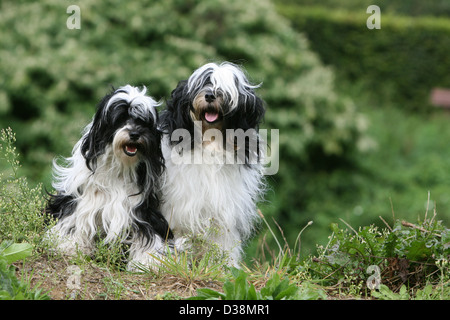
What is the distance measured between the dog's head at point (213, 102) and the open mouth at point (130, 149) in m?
0.38

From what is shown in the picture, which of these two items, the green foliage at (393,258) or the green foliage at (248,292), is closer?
the green foliage at (248,292)

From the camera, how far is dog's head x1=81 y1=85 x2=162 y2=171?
13.1 feet

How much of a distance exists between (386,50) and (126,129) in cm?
1214

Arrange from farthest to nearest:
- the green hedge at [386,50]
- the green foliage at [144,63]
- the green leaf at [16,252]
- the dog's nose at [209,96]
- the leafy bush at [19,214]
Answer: the green hedge at [386,50]
the green foliage at [144,63]
the dog's nose at [209,96]
the leafy bush at [19,214]
the green leaf at [16,252]

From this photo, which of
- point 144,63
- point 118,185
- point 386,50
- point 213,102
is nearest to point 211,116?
point 213,102

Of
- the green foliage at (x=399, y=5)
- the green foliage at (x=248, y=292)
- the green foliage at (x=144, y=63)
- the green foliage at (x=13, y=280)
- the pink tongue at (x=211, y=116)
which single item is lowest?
the green foliage at (x=248, y=292)

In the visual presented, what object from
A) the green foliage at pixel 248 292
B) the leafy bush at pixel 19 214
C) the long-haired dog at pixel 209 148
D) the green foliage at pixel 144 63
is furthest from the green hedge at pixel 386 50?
the green foliage at pixel 248 292

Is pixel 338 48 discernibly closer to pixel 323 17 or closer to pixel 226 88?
pixel 323 17

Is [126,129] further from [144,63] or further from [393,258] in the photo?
[144,63]

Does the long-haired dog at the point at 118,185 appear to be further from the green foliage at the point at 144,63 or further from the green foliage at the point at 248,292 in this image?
the green foliage at the point at 144,63

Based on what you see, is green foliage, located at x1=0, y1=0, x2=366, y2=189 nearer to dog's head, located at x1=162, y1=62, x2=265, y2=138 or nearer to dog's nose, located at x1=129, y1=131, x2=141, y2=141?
dog's head, located at x1=162, y1=62, x2=265, y2=138

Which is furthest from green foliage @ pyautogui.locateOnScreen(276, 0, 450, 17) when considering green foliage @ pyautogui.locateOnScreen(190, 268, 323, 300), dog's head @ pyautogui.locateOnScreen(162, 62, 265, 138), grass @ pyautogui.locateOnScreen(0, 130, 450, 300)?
green foliage @ pyautogui.locateOnScreen(190, 268, 323, 300)

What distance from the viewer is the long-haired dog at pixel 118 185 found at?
13.3 ft
